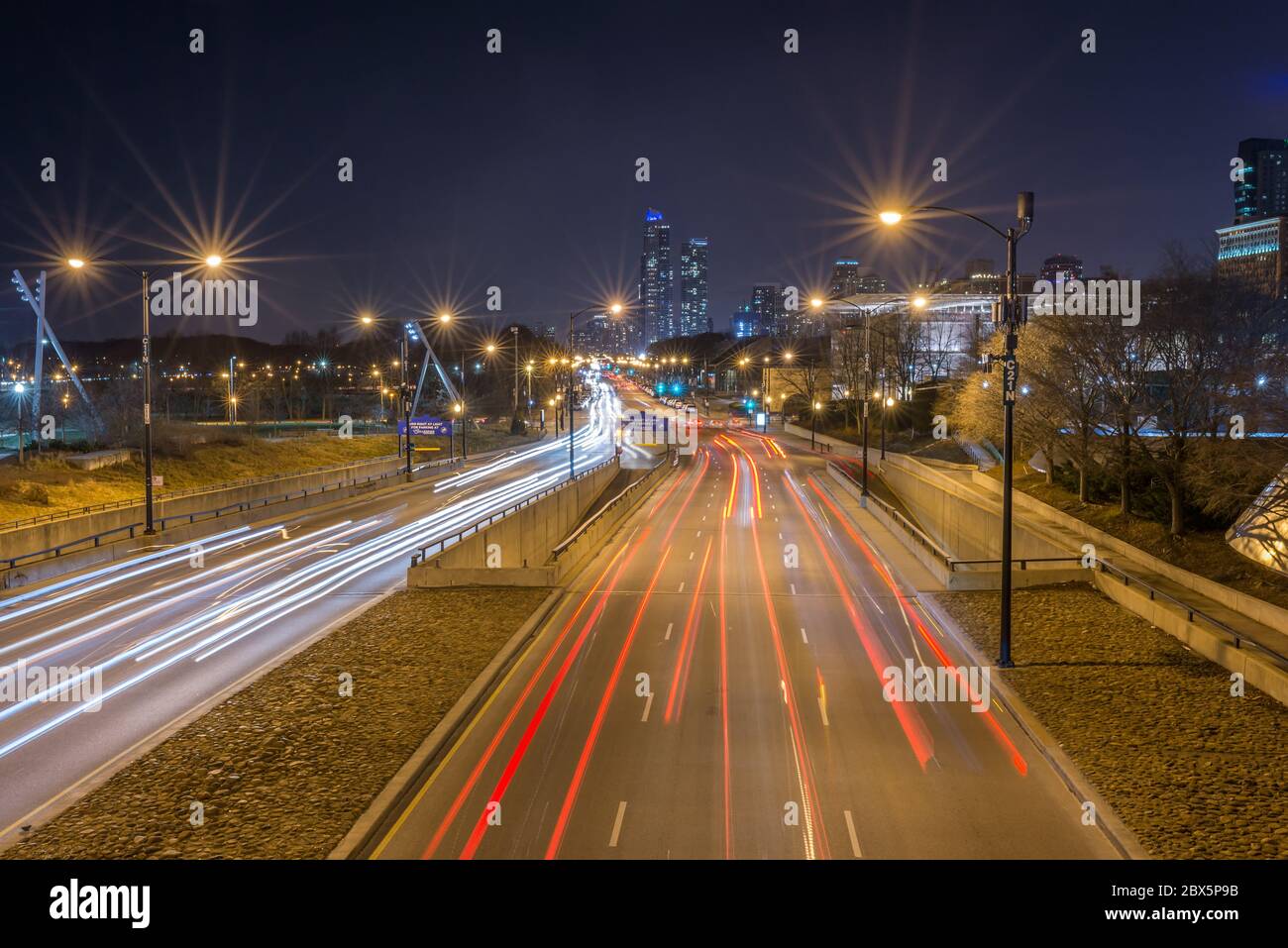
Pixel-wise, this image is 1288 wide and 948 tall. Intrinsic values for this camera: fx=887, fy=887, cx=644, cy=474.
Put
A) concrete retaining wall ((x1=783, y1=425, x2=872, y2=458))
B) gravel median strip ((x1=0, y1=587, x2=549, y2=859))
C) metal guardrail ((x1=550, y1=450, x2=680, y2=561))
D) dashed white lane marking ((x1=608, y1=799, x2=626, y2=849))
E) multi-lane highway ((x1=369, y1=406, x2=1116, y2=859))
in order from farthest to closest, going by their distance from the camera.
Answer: concrete retaining wall ((x1=783, y1=425, x2=872, y2=458)), metal guardrail ((x1=550, y1=450, x2=680, y2=561)), multi-lane highway ((x1=369, y1=406, x2=1116, y2=859)), dashed white lane marking ((x1=608, y1=799, x2=626, y2=849)), gravel median strip ((x1=0, y1=587, x2=549, y2=859))

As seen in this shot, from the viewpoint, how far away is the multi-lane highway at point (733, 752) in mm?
8852

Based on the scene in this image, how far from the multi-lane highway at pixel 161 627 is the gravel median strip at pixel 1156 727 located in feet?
38.4

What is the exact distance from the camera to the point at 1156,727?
39.7 ft

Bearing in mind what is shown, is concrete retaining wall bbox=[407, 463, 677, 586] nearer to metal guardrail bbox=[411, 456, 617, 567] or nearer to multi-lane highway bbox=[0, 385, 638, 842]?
metal guardrail bbox=[411, 456, 617, 567]

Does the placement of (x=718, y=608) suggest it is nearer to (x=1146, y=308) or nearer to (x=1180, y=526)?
(x=1180, y=526)

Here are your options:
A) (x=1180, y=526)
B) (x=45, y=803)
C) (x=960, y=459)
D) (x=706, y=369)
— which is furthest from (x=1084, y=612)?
(x=706, y=369)

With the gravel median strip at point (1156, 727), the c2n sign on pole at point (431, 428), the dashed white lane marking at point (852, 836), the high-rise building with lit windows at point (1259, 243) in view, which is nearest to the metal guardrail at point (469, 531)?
the c2n sign on pole at point (431, 428)

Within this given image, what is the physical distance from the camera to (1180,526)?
26.7m

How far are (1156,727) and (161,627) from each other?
17.4m

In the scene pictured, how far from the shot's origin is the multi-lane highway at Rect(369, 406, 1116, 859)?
29.0 ft

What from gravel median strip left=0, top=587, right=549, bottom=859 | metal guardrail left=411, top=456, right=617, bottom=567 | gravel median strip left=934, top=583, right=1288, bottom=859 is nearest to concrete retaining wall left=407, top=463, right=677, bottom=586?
metal guardrail left=411, top=456, right=617, bottom=567

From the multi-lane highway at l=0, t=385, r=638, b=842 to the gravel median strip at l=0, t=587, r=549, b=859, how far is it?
615 millimetres

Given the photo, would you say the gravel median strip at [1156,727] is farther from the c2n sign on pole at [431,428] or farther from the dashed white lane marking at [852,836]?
the c2n sign on pole at [431,428]

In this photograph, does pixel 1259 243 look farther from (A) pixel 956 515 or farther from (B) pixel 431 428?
(B) pixel 431 428
